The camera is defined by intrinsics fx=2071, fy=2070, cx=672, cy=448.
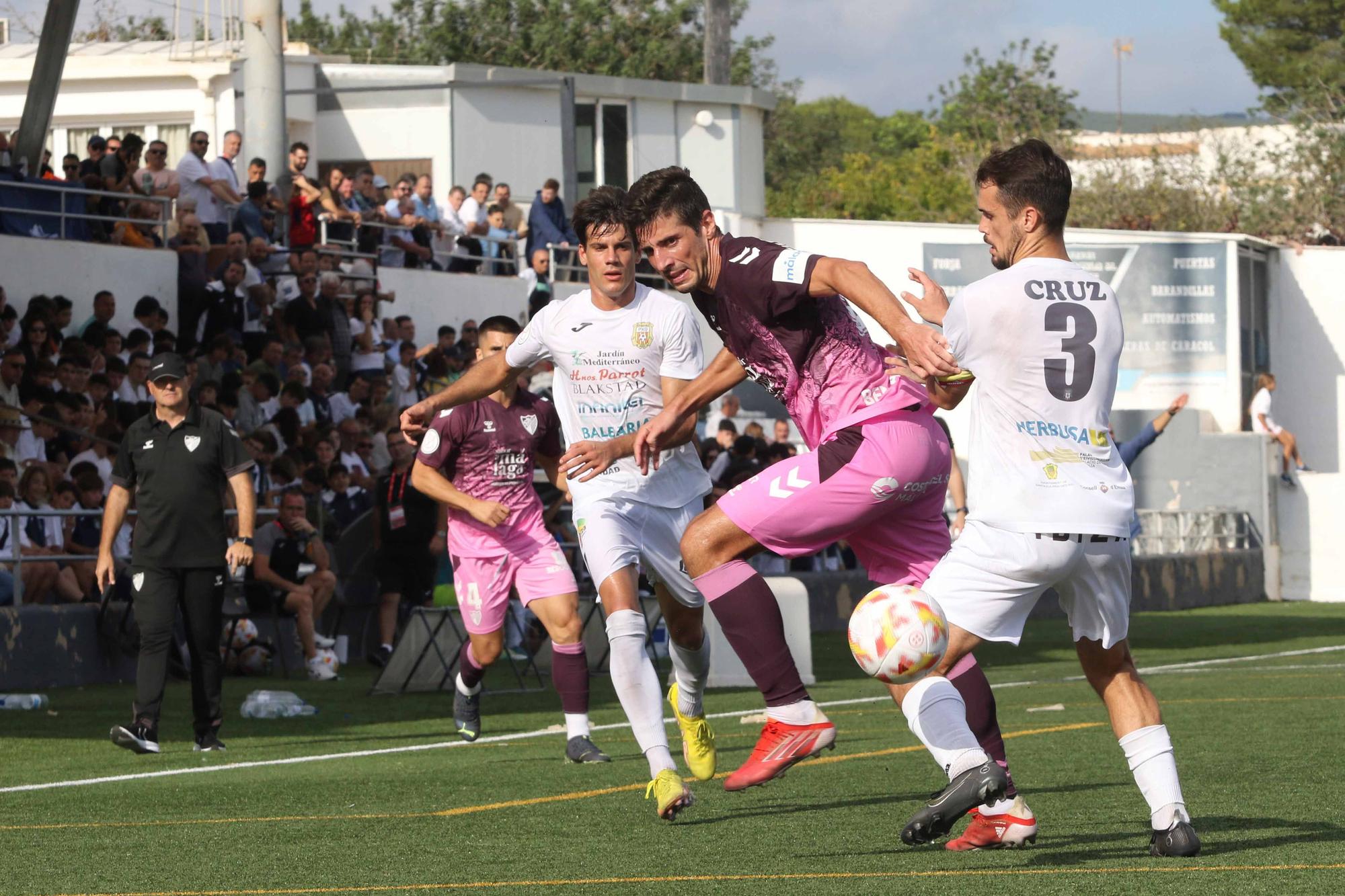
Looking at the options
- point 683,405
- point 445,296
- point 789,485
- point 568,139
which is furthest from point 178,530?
point 568,139

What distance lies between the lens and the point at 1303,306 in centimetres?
4006

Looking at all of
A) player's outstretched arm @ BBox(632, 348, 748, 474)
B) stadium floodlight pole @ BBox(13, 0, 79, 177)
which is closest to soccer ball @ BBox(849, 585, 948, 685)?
player's outstretched arm @ BBox(632, 348, 748, 474)

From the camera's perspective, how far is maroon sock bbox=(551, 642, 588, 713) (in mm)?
10633

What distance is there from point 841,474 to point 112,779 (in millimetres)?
5036

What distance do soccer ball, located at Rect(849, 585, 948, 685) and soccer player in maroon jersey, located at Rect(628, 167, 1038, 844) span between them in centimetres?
77

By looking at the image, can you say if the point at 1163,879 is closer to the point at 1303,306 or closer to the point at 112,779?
the point at 112,779

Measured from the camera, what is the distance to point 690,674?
854 centimetres

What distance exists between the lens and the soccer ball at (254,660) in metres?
17.8

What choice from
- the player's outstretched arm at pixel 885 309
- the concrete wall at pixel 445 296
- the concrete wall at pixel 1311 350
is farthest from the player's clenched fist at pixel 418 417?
the concrete wall at pixel 1311 350

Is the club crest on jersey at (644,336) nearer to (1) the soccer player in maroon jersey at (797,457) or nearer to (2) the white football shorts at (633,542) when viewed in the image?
(2) the white football shorts at (633,542)

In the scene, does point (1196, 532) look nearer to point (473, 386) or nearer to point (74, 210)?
point (74, 210)

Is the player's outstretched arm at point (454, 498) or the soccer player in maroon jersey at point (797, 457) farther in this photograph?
the player's outstretched arm at point (454, 498)

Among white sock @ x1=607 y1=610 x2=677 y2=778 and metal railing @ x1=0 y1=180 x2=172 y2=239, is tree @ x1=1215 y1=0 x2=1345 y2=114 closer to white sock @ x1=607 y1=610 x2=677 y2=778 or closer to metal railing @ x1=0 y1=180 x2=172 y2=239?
metal railing @ x1=0 y1=180 x2=172 y2=239

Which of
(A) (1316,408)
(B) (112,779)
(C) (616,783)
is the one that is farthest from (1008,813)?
(A) (1316,408)
